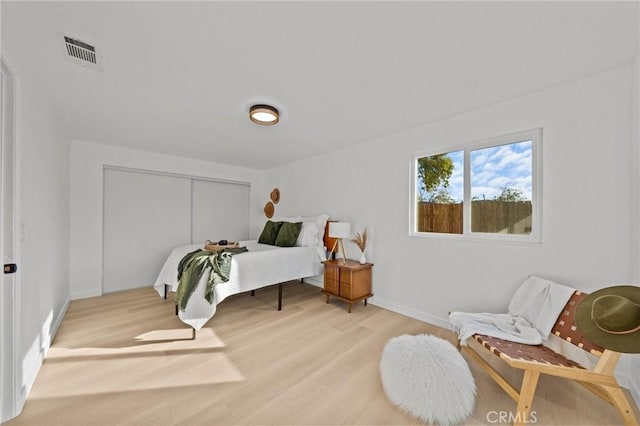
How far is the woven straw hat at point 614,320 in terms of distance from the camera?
1.19m

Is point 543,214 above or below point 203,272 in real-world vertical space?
above

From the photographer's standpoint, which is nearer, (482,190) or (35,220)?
(35,220)

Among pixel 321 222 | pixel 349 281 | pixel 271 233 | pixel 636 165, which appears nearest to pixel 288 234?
pixel 271 233

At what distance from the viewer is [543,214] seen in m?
2.04

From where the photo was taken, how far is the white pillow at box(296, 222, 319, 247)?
3.68 m

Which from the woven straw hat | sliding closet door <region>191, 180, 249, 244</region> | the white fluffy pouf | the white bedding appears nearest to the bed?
the white bedding

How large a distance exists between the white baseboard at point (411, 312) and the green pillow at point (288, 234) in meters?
1.45

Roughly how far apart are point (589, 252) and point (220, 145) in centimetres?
422

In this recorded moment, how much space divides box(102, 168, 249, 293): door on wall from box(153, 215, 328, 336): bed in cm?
107

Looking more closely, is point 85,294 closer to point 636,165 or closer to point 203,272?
point 203,272

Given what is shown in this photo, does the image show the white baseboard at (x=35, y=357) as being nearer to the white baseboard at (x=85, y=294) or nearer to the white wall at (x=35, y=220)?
the white wall at (x=35, y=220)

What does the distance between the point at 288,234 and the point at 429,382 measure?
2666mm

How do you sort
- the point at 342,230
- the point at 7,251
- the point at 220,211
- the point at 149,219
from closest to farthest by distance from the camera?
1. the point at 7,251
2. the point at 342,230
3. the point at 149,219
4. the point at 220,211

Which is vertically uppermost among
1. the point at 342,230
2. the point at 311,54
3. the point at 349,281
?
the point at 311,54
